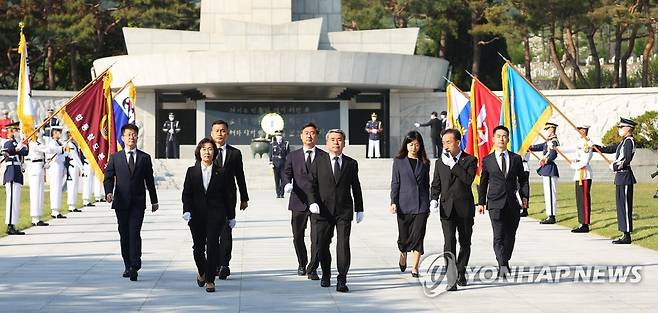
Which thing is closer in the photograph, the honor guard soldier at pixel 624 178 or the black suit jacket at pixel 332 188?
the black suit jacket at pixel 332 188

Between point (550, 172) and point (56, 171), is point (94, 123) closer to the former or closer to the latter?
point (56, 171)

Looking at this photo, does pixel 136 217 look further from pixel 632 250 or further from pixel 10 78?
pixel 10 78

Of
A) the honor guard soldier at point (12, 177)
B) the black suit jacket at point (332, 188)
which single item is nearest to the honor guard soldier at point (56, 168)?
the honor guard soldier at point (12, 177)

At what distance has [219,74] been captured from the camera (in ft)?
156

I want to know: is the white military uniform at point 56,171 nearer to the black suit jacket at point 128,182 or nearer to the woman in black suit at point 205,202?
the black suit jacket at point 128,182

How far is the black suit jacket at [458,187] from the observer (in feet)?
39.3

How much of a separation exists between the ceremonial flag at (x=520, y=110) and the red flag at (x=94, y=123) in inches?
251

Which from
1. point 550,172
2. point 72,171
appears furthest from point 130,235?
point 72,171

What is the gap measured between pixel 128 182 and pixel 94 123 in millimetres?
6931

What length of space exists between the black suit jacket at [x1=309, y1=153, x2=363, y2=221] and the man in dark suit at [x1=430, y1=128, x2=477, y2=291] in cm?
88

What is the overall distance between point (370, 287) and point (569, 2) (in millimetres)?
40080

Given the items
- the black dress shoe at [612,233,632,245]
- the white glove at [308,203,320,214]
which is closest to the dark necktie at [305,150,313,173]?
the white glove at [308,203,320,214]

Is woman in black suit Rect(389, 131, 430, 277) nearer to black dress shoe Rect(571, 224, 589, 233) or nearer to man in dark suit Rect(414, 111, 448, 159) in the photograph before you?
black dress shoe Rect(571, 224, 589, 233)

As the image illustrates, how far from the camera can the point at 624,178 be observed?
16.8 meters
